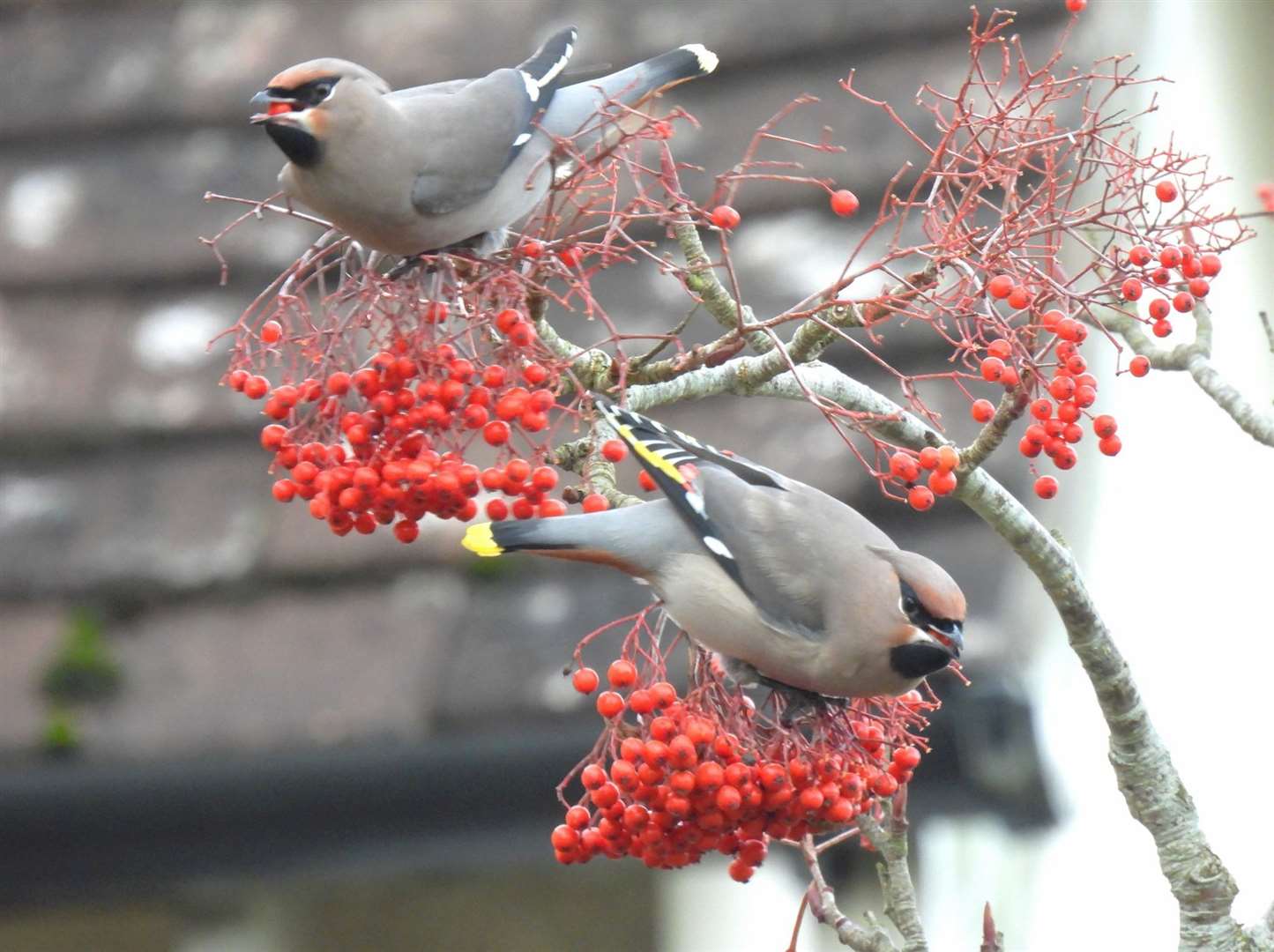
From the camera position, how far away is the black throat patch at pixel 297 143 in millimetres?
2184

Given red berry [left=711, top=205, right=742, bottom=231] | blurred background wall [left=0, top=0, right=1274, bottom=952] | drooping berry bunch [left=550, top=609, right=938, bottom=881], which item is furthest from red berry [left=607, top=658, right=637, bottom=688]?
blurred background wall [left=0, top=0, right=1274, bottom=952]

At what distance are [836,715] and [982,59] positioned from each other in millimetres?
2403

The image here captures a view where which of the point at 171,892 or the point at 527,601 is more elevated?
the point at 527,601

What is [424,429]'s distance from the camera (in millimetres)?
2037

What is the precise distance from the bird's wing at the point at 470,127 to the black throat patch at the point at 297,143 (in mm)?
127

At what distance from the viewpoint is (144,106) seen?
4.61 metres

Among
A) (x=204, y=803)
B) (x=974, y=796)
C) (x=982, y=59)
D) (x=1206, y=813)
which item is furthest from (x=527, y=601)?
(x=1206, y=813)

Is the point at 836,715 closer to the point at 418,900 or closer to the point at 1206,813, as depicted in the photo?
the point at 418,900

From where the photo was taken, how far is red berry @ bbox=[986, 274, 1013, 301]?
207 centimetres

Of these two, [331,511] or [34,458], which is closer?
[331,511]

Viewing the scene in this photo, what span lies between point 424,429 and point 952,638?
724 millimetres

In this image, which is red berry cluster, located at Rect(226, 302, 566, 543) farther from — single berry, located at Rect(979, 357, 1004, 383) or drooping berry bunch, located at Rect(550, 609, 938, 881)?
single berry, located at Rect(979, 357, 1004, 383)

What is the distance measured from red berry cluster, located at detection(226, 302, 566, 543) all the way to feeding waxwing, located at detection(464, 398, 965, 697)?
0.18 m

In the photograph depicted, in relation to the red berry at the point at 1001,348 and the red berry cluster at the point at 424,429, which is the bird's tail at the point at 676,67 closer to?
the red berry cluster at the point at 424,429
